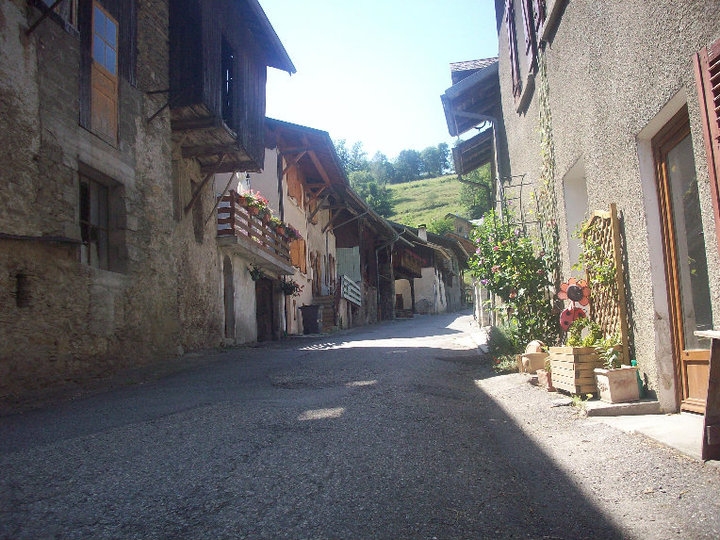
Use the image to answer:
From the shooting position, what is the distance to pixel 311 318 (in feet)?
62.7

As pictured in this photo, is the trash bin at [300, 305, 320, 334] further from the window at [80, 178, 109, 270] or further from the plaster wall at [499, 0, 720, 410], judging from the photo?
the plaster wall at [499, 0, 720, 410]

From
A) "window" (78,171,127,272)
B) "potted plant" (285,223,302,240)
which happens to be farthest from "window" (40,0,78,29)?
"potted plant" (285,223,302,240)

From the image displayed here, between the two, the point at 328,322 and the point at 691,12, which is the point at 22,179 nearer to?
the point at 691,12

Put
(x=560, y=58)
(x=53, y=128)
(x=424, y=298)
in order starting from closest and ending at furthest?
(x=560, y=58)
(x=53, y=128)
(x=424, y=298)

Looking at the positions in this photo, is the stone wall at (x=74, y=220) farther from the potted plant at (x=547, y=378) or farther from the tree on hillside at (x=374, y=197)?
the tree on hillside at (x=374, y=197)

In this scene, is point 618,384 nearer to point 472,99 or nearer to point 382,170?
point 472,99

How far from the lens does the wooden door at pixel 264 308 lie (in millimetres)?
17016

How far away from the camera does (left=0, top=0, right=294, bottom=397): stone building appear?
6527 millimetres

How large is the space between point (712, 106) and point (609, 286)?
2.27 meters

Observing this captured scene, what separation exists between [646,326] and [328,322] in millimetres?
16824

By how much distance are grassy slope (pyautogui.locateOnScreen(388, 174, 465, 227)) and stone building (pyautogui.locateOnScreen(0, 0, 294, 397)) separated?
62.7 meters

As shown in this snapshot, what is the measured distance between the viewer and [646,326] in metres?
4.47

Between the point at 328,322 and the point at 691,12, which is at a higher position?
the point at 691,12

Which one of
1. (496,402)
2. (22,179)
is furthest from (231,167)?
(496,402)
